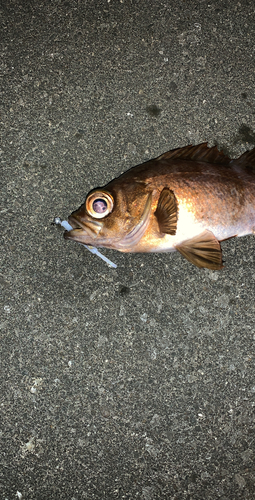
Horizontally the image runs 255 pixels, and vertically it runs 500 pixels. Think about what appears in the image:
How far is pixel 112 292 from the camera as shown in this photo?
115 inches

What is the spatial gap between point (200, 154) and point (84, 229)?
1.04 metres

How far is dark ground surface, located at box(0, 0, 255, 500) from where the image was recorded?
2795 millimetres

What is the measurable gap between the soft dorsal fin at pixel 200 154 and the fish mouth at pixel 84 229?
739 millimetres

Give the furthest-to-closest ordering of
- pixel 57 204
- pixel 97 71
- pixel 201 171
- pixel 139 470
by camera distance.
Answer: pixel 97 71, pixel 57 204, pixel 139 470, pixel 201 171

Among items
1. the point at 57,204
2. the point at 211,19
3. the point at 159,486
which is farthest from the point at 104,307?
the point at 211,19

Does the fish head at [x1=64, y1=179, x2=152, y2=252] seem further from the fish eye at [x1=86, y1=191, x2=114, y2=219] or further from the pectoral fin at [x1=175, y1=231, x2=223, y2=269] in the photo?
the pectoral fin at [x1=175, y1=231, x2=223, y2=269]

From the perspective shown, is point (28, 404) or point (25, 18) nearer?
point (28, 404)

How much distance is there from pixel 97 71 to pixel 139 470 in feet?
10.6

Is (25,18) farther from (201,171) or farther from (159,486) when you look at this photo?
(159,486)

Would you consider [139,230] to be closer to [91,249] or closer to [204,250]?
[204,250]

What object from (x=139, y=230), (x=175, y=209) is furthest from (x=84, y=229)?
(x=175, y=209)

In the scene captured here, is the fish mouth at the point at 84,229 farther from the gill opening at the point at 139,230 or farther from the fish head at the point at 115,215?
the gill opening at the point at 139,230

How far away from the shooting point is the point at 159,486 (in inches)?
110

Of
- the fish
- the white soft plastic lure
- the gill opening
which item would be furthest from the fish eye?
the white soft plastic lure
